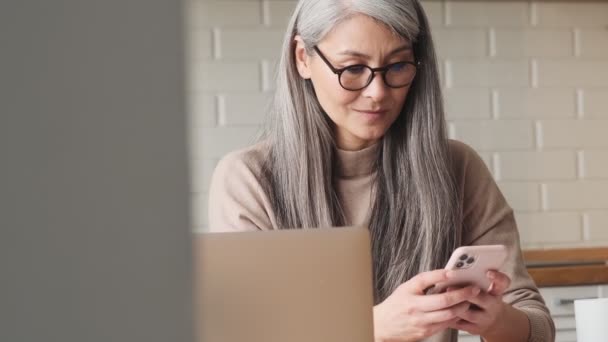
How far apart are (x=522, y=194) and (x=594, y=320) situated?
2.02 m

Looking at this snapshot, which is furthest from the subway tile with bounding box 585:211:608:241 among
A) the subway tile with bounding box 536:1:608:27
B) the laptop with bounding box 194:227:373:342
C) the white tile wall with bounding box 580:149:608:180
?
the laptop with bounding box 194:227:373:342

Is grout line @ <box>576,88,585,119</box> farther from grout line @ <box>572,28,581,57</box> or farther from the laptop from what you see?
the laptop

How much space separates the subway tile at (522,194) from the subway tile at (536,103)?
0.25m

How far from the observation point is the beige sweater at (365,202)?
1.72 meters

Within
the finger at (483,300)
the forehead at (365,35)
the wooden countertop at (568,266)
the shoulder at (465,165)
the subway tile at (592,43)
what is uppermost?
the subway tile at (592,43)

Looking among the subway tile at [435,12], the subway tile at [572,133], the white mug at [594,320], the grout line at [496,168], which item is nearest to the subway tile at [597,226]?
the subway tile at [572,133]

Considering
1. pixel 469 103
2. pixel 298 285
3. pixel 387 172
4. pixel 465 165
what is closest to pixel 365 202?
pixel 387 172

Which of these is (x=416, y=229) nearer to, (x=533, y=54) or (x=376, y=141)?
(x=376, y=141)

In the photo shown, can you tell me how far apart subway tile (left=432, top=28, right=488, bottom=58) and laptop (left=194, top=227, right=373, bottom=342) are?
2.39 m

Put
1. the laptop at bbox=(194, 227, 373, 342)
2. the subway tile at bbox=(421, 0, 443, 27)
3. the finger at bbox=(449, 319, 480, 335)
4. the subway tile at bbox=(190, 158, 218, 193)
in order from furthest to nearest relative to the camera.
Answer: the subway tile at bbox=(421, 0, 443, 27)
the subway tile at bbox=(190, 158, 218, 193)
the finger at bbox=(449, 319, 480, 335)
the laptop at bbox=(194, 227, 373, 342)

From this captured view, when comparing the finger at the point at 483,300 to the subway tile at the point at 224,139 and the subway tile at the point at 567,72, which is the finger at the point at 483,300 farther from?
the subway tile at the point at 567,72

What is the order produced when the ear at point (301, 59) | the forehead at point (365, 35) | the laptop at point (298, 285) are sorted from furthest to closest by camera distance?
the ear at point (301, 59)
the forehead at point (365, 35)
the laptop at point (298, 285)

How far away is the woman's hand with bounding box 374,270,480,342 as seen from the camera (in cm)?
137

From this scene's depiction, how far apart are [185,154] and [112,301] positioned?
0.02 metres
